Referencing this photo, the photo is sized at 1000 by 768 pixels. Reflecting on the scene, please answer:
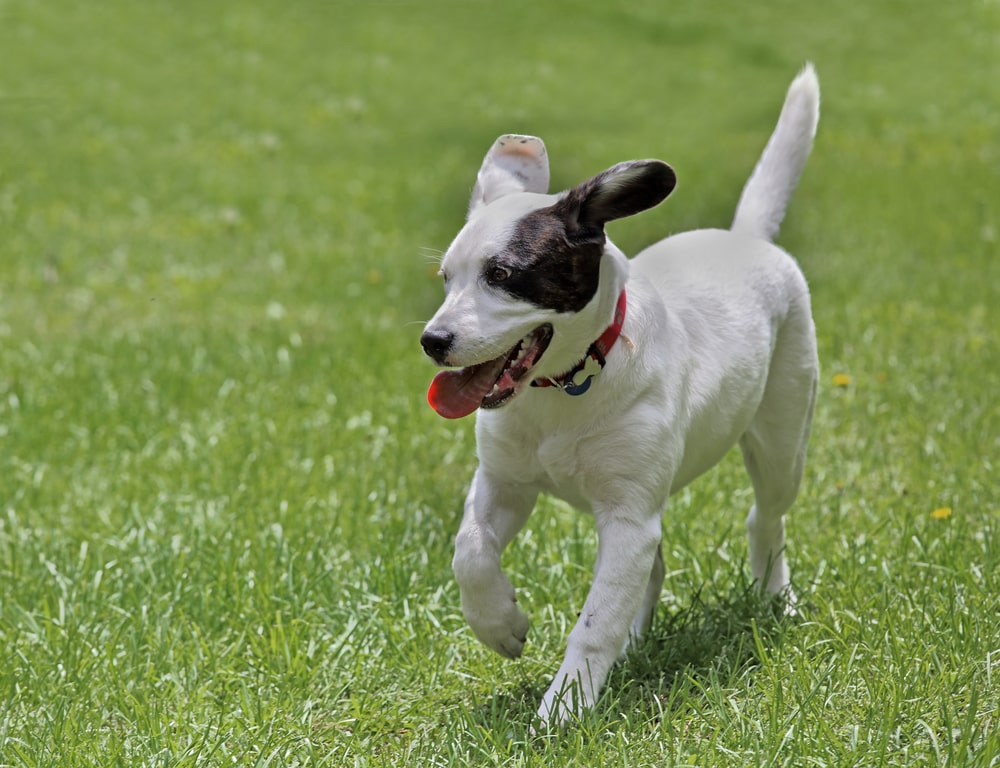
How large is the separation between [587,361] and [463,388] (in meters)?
0.34

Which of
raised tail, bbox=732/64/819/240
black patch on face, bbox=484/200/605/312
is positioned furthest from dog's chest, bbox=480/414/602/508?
raised tail, bbox=732/64/819/240

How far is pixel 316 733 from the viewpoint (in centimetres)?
337

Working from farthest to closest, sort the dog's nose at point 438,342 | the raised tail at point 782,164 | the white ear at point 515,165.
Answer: the raised tail at point 782,164 < the white ear at point 515,165 < the dog's nose at point 438,342

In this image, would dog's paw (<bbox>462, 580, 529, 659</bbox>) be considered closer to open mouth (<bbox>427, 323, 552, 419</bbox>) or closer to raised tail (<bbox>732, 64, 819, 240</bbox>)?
open mouth (<bbox>427, 323, 552, 419</bbox>)

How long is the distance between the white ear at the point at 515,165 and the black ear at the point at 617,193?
1.45 ft

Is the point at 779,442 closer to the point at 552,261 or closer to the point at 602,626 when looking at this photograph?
the point at 602,626

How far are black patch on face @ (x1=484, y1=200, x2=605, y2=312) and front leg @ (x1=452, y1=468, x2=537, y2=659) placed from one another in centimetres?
60

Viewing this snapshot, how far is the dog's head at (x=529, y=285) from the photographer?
294cm

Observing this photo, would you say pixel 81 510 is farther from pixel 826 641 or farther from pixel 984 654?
pixel 984 654

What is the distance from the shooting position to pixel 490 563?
3.25 meters

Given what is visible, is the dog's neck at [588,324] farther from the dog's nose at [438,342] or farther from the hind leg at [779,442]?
the hind leg at [779,442]

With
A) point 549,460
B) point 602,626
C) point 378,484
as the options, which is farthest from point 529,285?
point 378,484

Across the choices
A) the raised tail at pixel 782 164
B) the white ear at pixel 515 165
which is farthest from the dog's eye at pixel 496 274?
the raised tail at pixel 782 164

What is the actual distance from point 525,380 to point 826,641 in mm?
1142
